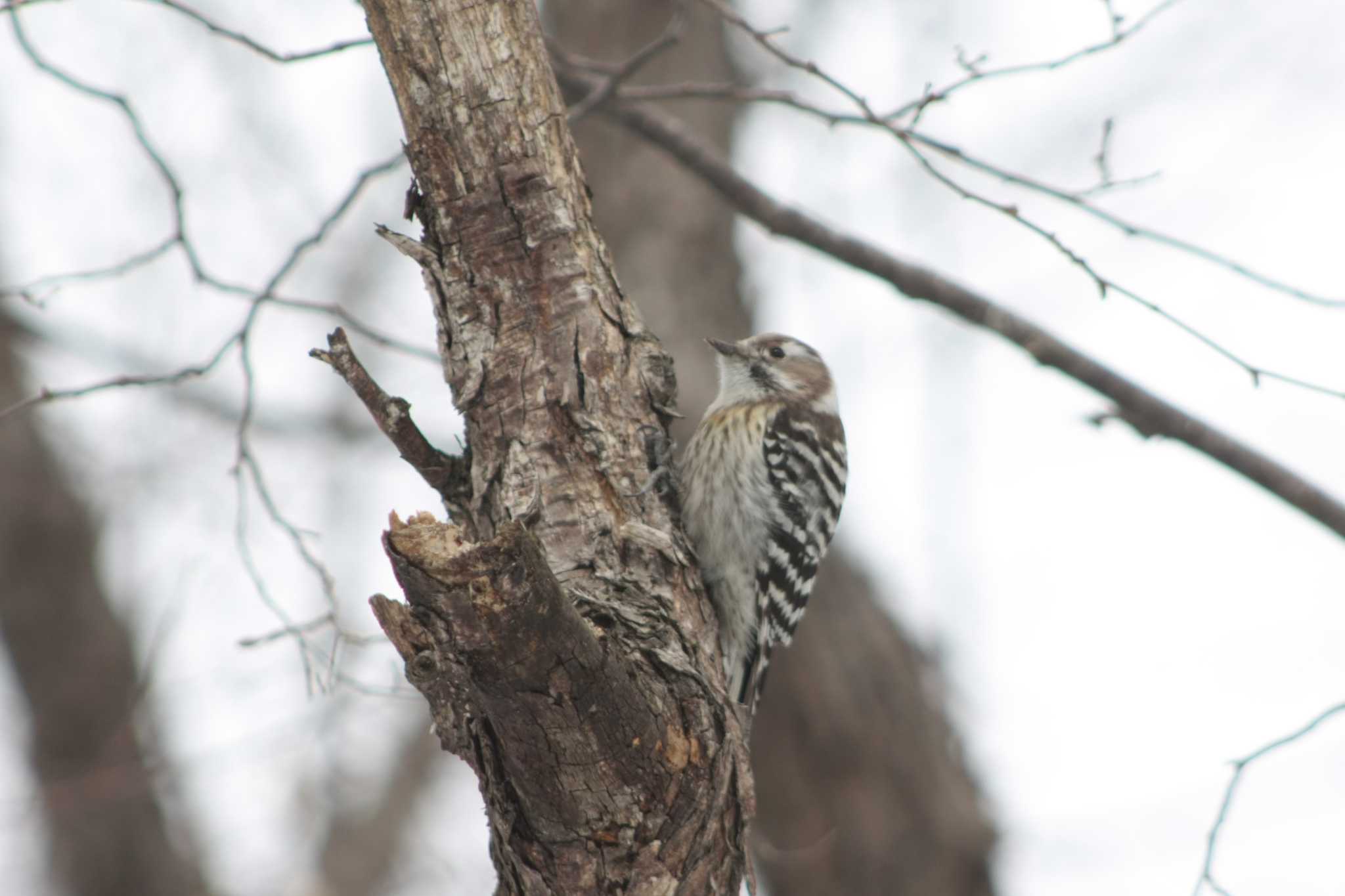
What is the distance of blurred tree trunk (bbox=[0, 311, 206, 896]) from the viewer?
6305 mm

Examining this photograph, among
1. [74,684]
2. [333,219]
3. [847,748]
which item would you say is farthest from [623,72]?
[74,684]

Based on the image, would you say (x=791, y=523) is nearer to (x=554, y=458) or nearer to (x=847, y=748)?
(x=847, y=748)

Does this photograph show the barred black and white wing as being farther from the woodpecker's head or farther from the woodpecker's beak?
the woodpecker's beak

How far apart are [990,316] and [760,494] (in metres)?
1.22

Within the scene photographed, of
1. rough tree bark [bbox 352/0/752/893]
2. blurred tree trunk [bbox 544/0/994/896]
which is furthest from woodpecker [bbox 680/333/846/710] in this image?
rough tree bark [bbox 352/0/752/893]

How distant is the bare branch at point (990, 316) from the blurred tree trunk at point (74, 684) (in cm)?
364

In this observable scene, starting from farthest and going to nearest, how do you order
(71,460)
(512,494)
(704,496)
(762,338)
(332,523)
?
(332,523) < (71,460) < (762,338) < (704,496) < (512,494)

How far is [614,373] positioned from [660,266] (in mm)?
3499

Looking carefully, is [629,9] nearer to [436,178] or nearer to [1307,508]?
[436,178]

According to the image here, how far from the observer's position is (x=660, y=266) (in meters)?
6.87

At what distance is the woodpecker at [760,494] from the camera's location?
15.4 ft

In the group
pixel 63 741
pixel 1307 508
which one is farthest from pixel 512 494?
pixel 63 741

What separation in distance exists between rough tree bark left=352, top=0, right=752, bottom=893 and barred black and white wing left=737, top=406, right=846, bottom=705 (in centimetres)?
132

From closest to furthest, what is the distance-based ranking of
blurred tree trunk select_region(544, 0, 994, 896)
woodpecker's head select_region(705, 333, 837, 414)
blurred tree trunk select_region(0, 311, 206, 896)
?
woodpecker's head select_region(705, 333, 837, 414) → blurred tree trunk select_region(544, 0, 994, 896) → blurred tree trunk select_region(0, 311, 206, 896)
